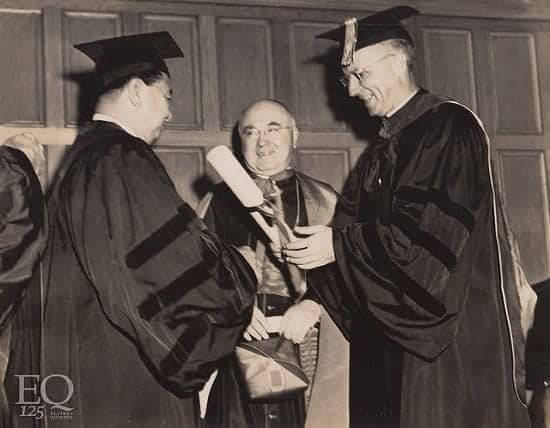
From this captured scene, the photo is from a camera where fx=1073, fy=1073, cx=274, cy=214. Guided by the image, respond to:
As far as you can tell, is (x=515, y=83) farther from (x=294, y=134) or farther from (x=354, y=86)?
(x=294, y=134)

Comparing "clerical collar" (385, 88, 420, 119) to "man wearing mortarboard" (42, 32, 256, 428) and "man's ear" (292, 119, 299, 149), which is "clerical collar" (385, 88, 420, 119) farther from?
"man wearing mortarboard" (42, 32, 256, 428)

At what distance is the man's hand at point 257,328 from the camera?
162 inches

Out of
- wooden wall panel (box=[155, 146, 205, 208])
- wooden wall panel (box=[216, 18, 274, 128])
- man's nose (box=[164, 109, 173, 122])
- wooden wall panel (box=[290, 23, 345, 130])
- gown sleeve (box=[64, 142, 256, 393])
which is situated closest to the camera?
gown sleeve (box=[64, 142, 256, 393])

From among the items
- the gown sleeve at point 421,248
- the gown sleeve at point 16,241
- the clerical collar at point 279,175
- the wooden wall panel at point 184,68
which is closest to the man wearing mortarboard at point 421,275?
the gown sleeve at point 421,248

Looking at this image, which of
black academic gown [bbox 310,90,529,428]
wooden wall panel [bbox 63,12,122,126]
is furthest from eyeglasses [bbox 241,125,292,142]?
wooden wall panel [bbox 63,12,122,126]

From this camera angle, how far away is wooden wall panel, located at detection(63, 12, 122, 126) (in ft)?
14.3

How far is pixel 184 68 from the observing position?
452cm

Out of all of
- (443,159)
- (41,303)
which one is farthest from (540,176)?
(41,303)

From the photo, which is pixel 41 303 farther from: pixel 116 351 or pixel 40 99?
pixel 40 99

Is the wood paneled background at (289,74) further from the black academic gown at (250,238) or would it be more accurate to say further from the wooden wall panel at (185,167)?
the black academic gown at (250,238)

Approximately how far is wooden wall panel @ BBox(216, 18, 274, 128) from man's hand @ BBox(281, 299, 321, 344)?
837 millimetres

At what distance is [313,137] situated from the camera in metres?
4.60

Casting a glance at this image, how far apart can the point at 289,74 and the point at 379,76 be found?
496 millimetres

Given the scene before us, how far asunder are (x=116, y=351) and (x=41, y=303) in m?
0.34
